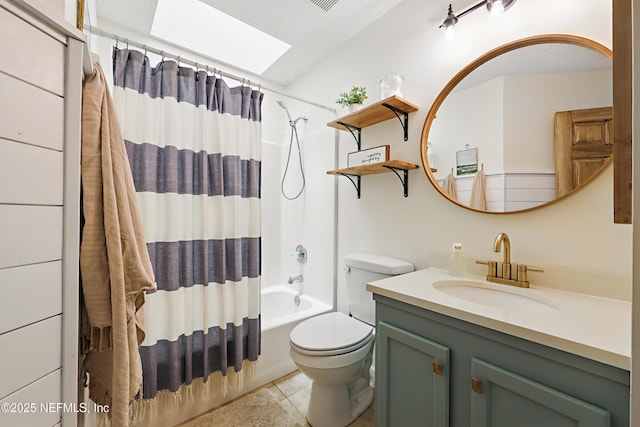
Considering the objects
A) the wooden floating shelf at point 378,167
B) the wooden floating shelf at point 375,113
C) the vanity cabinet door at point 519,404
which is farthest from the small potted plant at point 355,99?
the vanity cabinet door at point 519,404

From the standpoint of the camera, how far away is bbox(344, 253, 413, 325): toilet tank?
1525mm

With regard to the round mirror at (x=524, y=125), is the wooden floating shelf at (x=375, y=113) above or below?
above

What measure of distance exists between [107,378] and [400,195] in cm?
160

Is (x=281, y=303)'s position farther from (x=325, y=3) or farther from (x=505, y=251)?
(x=325, y=3)

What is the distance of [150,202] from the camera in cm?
133

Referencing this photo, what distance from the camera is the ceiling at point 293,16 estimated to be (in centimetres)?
166

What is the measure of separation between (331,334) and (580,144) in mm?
1437

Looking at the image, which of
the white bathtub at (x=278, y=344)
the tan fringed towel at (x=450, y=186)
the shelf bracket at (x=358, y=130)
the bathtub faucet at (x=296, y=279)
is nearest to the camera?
the tan fringed towel at (x=450, y=186)

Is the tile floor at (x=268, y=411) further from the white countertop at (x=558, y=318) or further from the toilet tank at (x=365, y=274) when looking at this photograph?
the white countertop at (x=558, y=318)

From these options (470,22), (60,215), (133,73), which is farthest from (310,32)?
(60,215)

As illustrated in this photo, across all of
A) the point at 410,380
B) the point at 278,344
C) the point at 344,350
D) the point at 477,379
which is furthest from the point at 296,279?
the point at 477,379

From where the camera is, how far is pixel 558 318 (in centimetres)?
81

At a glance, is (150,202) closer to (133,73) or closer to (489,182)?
(133,73)

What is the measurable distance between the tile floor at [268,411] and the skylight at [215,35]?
259 cm
